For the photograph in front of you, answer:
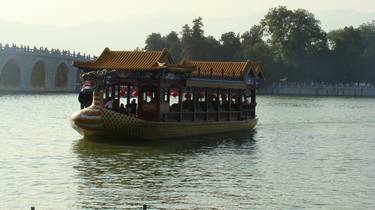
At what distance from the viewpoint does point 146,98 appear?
3884 centimetres

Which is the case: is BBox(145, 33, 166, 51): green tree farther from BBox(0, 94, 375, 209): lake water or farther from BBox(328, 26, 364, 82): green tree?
BBox(0, 94, 375, 209): lake water

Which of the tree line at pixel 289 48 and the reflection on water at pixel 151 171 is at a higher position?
the tree line at pixel 289 48

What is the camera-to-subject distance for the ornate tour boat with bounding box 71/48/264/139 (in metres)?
34.8

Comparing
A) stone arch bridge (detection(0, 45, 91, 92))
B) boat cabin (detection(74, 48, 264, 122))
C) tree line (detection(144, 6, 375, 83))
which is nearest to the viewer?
boat cabin (detection(74, 48, 264, 122))

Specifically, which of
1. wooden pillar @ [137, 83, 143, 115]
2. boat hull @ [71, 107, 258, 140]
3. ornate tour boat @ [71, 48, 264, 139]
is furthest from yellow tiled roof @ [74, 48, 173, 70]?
boat hull @ [71, 107, 258, 140]

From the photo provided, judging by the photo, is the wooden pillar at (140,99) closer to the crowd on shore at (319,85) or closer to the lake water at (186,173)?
the lake water at (186,173)

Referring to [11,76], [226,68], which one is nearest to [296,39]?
[11,76]

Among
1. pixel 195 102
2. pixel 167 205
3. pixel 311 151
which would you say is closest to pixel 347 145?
pixel 311 151

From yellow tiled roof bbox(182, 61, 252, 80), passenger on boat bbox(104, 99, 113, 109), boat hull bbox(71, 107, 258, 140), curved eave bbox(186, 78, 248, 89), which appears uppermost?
yellow tiled roof bbox(182, 61, 252, 80)

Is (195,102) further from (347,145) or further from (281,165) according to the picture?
(281,165)

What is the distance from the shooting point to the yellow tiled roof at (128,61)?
119 ft

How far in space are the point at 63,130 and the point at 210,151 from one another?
13.2 meters

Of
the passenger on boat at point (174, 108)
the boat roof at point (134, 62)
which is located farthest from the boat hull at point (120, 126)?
the boat roof at point (134, 62)

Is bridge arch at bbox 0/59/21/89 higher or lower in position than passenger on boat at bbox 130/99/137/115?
higher
